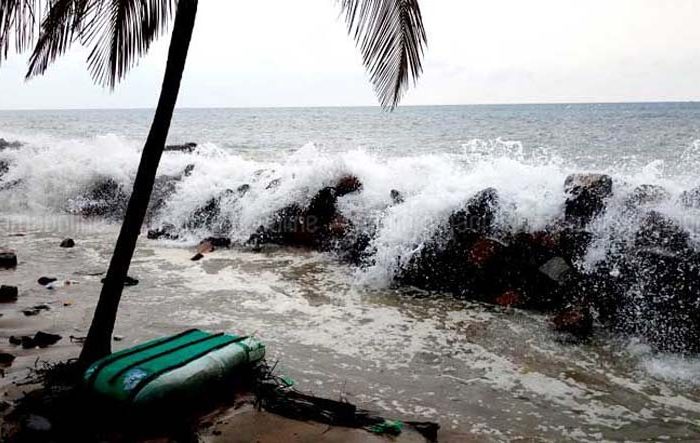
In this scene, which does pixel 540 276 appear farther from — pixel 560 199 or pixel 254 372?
pixel 254 372

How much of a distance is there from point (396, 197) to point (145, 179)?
20.3 ft

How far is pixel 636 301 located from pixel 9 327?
20.7 ft

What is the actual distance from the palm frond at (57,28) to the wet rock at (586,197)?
6.04m

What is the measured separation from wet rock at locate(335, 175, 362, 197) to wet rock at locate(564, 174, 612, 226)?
3.73 metres

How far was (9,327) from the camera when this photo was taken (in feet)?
17.4

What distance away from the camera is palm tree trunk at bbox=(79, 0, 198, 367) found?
3.35 metres

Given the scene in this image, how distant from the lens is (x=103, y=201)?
13.1 meters

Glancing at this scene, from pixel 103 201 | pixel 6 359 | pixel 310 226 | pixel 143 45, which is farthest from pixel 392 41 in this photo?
pixel 103 201

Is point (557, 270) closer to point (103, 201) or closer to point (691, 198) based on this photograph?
point (691, 198)

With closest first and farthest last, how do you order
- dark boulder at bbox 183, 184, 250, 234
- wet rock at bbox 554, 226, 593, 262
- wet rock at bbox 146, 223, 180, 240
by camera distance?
wet rock at bbox 554, 226, 593, 262 < wet rock at bbox 146, 223, 180, 240 < dark boulder at bbox 183, 184, 250, 234

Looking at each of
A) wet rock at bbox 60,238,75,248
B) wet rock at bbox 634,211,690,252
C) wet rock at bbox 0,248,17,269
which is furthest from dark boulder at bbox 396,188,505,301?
wet rock at bbox 60,238,75,248

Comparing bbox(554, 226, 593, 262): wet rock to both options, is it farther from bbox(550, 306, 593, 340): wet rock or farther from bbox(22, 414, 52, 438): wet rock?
bbox(22, 414, 52, 438): wet rock

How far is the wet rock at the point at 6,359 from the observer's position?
4395 mm

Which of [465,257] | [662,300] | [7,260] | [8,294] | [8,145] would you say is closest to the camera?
[662,300]
